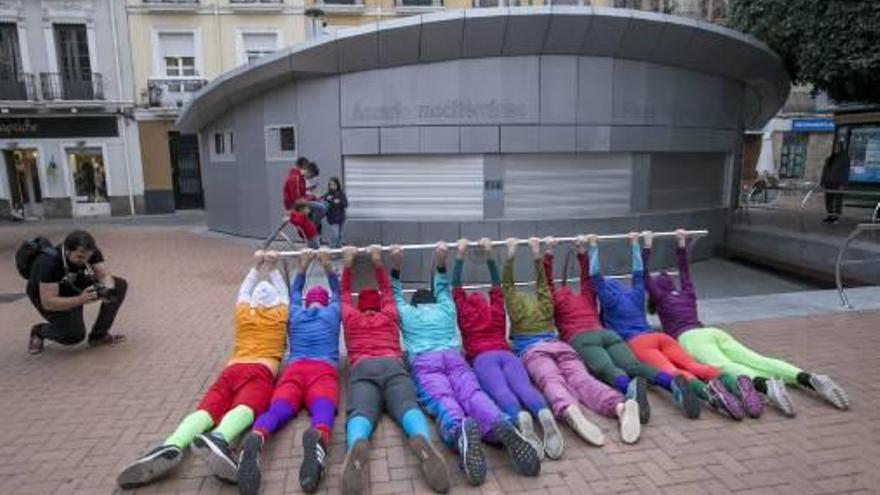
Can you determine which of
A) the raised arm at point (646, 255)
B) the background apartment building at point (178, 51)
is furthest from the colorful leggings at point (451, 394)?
the background apartment building at point (178, 51)

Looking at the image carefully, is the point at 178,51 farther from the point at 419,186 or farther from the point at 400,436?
the point at 400,436

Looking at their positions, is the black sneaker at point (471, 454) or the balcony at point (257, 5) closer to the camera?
the black sneaker at point (471, 454)

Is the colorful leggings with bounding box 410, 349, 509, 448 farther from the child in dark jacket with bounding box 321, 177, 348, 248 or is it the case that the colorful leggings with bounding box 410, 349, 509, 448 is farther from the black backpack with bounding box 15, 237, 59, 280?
the child in dark jacket with bounding box 321, 177, 348, 248

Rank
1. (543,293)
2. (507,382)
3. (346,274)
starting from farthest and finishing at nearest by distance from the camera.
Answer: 1. (543,293)
2. (346,274)
3. (507,382)

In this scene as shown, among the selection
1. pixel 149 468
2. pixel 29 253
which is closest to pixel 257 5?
pixel 29 253

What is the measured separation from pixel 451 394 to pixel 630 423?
45.3 inches

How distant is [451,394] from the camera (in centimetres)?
381

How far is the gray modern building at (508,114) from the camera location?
8.77 metres

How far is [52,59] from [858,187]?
2589 centimetres

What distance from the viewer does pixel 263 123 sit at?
1127cm

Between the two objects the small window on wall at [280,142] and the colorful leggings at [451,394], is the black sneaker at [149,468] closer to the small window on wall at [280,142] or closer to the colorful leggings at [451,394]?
the colorful leggings at [451,394]

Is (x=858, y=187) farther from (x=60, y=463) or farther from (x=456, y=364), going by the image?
(x=60, y=463)

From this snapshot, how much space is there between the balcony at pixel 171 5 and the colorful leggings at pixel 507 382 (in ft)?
67.2

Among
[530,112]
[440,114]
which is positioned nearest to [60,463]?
[440,114]
